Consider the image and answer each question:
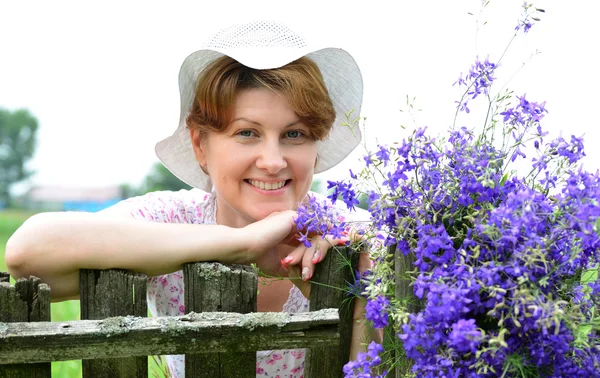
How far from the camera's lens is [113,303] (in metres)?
2.46

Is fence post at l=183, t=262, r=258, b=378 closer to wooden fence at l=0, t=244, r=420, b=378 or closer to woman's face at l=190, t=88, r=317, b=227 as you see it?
wooden fence at l=0, t=244, r=420, b=378

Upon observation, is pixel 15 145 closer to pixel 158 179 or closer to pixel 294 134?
pixel 158 179

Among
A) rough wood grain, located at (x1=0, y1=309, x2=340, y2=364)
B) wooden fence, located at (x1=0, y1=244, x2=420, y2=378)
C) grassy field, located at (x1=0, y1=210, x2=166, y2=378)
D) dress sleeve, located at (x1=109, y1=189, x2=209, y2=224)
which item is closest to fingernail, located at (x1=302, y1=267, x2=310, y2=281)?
wooden fence, located at (x1=0, y1=244, x2=420, y2=378)

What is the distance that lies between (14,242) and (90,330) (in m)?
0.52

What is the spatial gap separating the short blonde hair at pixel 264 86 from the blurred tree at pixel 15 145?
171ft

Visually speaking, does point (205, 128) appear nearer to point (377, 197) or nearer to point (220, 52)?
point (220, 52)

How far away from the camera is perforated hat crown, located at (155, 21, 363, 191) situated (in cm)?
305

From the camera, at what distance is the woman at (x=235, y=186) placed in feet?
8.26

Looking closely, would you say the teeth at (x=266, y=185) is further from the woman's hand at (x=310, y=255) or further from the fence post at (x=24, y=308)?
the fence post at (x=24, y=308)

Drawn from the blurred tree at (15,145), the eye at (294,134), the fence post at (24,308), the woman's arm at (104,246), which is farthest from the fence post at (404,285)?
the blurred tree at (15,145)

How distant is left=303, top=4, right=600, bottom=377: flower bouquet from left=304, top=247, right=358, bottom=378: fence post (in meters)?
0.26

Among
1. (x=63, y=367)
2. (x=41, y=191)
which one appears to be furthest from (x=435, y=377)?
(x=41, y=191)

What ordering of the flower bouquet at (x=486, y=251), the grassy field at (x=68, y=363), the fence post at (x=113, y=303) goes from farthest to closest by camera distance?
the grassy field at (x=68, y=363)
the fence post at (x=113, y=303)
the flower bouquet at (x=486, y=251)

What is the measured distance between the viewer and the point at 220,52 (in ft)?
9.98
